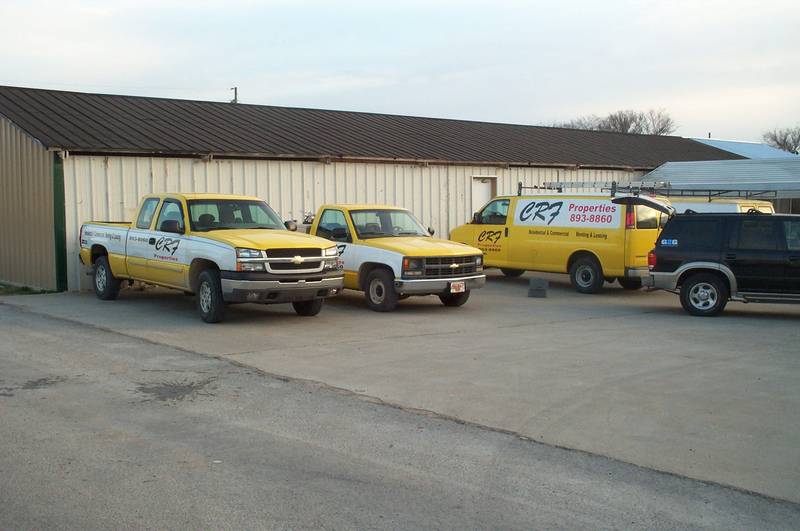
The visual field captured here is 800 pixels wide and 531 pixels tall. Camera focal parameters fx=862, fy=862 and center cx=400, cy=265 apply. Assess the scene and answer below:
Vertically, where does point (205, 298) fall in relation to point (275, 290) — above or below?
below

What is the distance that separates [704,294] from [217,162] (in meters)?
11.1

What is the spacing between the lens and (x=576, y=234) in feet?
61.0

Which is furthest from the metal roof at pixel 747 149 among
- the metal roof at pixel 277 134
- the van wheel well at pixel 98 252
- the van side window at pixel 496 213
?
the van wheel well at pixel 98 252

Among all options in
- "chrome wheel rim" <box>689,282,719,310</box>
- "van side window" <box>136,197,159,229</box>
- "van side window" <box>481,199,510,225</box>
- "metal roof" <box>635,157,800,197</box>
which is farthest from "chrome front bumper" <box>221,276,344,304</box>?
"metal roof" <box>635,157,800,197</box>

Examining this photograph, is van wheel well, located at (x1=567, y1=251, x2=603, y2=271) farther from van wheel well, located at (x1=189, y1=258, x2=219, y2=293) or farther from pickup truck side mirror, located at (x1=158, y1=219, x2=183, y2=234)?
pickup truck side mirror, located at (x1=158, y1=219, x2=183, y2=234)

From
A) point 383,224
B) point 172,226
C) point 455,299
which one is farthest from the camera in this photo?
point 383,224

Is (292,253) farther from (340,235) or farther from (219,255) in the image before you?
(340,235)

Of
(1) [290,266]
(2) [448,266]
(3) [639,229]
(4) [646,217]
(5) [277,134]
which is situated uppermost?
(5) [277,134]

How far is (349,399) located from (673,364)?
417 centimetres

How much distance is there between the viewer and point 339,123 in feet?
85.5

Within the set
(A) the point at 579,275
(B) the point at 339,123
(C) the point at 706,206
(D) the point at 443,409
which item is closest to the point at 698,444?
(D) the point at 443,409

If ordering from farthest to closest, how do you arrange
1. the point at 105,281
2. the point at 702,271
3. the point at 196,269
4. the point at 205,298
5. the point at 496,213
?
the point at 496,213 → the point at 105,281 → the point at 702,271 → the point at 196,269 → the point at 205,298

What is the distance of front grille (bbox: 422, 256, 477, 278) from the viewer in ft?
48.8

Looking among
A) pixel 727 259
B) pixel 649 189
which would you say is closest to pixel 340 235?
→ pixel 727 259
